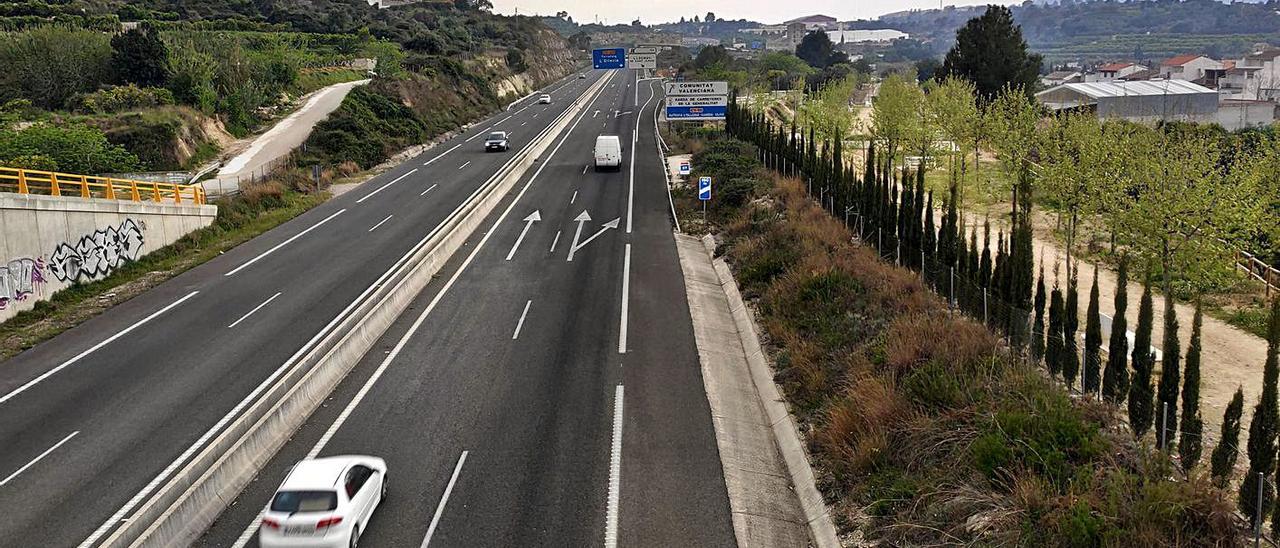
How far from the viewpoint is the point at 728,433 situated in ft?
64.8

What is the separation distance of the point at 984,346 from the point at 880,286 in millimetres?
6496

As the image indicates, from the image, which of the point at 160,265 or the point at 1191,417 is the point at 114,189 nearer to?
the point at 160,265

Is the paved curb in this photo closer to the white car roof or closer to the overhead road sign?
the white car roof

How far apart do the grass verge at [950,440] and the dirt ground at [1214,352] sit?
386cm

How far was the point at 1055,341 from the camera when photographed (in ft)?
61.9

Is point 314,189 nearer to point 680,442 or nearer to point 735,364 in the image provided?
point 735,364

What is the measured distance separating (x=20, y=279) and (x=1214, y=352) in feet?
118

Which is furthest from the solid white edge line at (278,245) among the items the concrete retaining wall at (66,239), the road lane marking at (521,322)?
the road lane marking at (521,322)

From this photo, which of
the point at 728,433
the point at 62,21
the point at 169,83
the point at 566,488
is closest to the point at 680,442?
the point at 728,433

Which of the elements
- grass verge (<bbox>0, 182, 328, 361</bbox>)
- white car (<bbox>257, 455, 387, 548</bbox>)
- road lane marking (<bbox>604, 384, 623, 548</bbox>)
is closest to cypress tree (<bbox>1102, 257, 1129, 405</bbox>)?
road lane marking (<bbox>604, 384, 623, 548</bbox>)

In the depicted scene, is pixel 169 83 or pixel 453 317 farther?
pixel 169 83

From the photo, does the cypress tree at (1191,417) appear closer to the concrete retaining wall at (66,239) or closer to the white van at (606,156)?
the concrete retaining wall at (66,239)

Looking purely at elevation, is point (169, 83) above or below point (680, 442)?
above

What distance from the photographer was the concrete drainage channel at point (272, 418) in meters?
14.8
